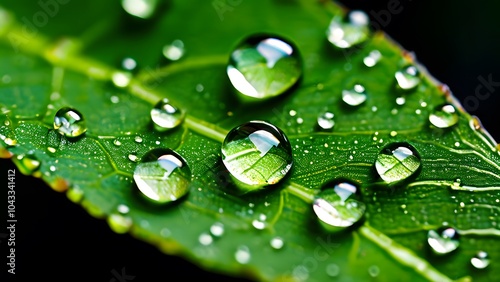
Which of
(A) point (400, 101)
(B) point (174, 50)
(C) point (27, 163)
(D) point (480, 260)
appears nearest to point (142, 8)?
(B) point (174, 50)

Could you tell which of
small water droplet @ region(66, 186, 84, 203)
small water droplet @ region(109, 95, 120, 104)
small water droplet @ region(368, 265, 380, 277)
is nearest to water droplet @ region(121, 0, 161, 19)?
small water droplet @ region(109, 95, 120, 104)

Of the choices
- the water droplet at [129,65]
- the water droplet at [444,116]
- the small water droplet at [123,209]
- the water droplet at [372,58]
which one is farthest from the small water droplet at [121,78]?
the water droplet at [444,116]

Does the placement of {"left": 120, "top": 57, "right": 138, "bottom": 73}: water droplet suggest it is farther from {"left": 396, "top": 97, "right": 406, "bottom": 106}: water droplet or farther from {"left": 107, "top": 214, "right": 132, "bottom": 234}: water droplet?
{"left": 396, "top": 97, "right": 406, "bottom": 106}: water droplet

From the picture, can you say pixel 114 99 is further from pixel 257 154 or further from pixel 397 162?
pixel 397 162

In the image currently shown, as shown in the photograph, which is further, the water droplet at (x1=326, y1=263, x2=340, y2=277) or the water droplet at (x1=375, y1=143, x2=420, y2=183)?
the water droplet at (x1=375, y1=143, x2=420, y2=183)

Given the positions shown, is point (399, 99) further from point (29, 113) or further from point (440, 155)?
point (29, 113)
